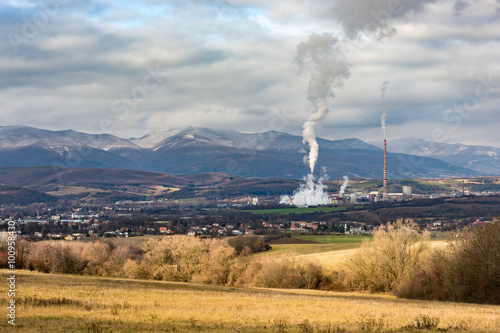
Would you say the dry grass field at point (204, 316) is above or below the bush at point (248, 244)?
above

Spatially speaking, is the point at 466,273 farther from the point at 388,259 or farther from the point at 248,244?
the point at 248,244

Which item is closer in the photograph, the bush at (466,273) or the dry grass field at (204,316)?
the dry grass field at (204,316)

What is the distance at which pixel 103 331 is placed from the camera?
2589cm

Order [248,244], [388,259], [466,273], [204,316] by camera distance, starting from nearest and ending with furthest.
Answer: [204,316] → [466,273] → [388,259] → [248,244]

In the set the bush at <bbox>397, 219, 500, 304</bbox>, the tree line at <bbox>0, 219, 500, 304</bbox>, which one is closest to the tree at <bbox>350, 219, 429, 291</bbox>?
the tree line at <bbox>0, 219, 500, 304</bbox>

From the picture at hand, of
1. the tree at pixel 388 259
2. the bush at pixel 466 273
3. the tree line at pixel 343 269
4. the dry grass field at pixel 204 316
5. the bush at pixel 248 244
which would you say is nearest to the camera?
the dry grass field at pixel 204 316

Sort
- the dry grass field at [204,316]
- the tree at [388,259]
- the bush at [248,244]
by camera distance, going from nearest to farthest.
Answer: the dry grass field at [204,316], the tree at [388,259], the bush at [248,244]

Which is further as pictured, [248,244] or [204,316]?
[248,244]

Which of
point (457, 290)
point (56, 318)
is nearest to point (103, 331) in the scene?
point (56, 318)

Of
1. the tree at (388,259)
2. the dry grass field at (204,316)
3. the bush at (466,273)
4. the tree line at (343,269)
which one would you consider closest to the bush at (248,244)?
the tree line at (343,269)

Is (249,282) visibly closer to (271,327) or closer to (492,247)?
(492,247)

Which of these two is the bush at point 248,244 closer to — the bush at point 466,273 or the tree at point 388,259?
the tree at point 388,259

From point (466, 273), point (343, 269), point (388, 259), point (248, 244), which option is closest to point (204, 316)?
point (466, 273)

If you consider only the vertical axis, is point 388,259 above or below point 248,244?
above
